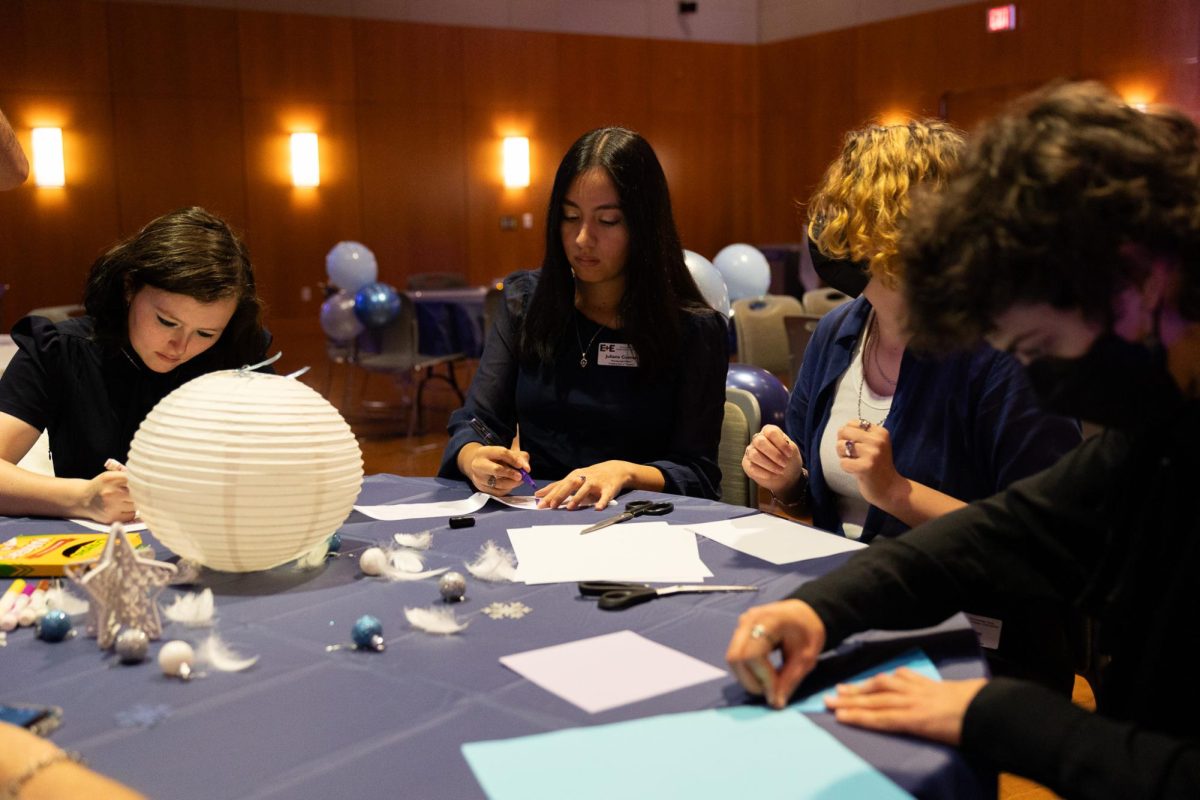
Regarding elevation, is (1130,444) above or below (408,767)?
above

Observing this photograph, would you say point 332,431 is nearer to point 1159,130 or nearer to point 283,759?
point 283,759

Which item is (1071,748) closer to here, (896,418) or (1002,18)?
(896,418)

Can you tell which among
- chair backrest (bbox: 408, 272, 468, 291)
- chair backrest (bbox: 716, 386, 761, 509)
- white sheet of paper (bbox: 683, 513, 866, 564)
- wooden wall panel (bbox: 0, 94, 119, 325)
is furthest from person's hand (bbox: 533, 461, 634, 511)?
wooden wall panel (bbox: 0, 94, 119, 325)

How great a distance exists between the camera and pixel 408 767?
1.03m

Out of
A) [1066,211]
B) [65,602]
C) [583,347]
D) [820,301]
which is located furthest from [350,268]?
[1066,211]

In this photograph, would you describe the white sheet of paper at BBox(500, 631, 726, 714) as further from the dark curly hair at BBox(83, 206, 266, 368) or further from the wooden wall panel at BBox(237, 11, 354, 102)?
the wooden wall panel at BBox(237, 11, 354, 102)

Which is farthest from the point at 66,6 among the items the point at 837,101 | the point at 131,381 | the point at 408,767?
the point at 408,767

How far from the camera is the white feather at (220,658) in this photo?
1275 mm

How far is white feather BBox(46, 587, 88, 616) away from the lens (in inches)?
57.0

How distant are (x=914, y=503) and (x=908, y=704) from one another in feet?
2.47

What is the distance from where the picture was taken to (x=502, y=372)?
2.74 meters

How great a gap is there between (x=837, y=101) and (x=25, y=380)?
12196 mm

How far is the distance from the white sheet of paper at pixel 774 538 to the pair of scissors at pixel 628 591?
7.8 inches

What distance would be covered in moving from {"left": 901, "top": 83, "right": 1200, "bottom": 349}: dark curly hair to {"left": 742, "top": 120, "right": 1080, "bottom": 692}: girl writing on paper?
618mm
